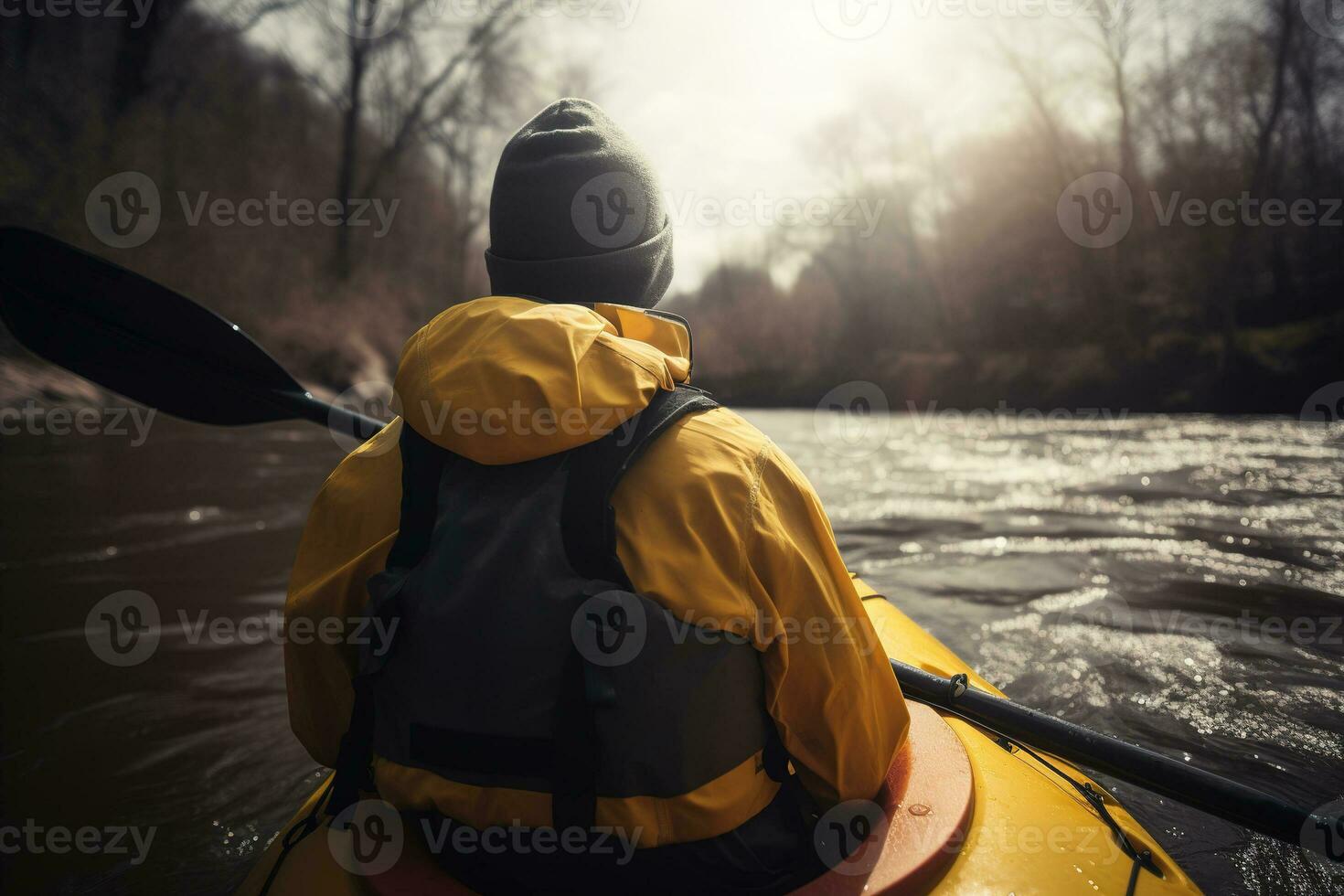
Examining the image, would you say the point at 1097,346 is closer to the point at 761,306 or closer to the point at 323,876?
the point at 761,306

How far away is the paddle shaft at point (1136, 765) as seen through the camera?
1621mm

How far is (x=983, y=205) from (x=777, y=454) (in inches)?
1046
